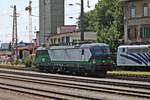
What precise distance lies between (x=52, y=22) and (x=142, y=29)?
55386mm

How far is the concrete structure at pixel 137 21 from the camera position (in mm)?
70250

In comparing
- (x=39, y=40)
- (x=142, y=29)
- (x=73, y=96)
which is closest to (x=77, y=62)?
(x=73, y=96)

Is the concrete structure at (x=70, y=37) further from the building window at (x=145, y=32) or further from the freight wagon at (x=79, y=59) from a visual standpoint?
the freight wagon at (x=79, y=59)

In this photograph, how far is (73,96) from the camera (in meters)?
21.0

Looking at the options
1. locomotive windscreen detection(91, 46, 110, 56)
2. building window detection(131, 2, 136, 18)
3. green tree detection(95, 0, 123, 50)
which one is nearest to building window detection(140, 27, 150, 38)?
building window detection(131, 2, 136, 18)

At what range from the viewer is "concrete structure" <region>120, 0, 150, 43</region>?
70.2 m

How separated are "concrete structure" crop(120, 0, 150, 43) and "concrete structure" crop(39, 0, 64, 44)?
49.1 meters

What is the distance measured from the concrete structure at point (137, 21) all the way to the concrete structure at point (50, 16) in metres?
49.1

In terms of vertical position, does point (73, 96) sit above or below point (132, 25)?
below

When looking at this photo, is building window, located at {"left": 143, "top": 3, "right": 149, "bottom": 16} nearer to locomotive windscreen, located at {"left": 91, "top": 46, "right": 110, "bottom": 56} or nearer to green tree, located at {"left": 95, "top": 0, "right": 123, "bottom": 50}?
green tree, located at {"left": 95, "top": 0, "right": 123, "bottom": 50}

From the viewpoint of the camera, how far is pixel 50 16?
122500 mm

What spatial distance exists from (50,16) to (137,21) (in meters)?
53.8

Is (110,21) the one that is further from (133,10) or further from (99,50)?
(99,50)

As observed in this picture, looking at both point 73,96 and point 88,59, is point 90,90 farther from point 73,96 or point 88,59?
point 88,59
